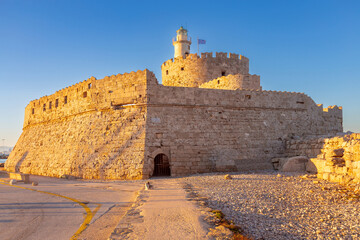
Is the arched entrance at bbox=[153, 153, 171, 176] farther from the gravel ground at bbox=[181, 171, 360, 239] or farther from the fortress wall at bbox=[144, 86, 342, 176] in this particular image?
the gravel ground at bbox=[181, 171, 360, 239]

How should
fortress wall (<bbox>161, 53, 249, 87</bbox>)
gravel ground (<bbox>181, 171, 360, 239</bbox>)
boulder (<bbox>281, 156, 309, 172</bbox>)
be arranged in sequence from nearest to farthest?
gravel ground (<bbox>181, 171, 360, 239</bbox>)
boulder (<bbox>281, 156, 309, 172</bbox>)
fortress wall (<bbox>161, 53, 249, 87</bbox>)

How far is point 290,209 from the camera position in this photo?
6898 mm

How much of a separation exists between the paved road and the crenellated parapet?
7197 mm

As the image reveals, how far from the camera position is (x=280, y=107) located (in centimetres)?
1825

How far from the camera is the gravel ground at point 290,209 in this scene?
5.22 m

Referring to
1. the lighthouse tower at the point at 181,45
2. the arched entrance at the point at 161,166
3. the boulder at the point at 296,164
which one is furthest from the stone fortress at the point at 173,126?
the lighthouse tower at the point at 181,45

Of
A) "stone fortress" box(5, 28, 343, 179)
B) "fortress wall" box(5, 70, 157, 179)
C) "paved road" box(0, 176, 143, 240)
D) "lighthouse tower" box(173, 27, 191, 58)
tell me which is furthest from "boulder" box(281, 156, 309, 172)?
"lighthouse tower" box(173, 27, 191, 58)

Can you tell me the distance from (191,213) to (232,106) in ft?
38.9

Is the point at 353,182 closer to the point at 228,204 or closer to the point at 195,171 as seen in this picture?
the point at 228,204

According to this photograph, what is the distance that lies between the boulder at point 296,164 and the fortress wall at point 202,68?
39.2 feet

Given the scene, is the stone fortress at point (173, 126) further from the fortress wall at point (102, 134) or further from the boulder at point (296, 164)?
the boulder at point (296, 164)

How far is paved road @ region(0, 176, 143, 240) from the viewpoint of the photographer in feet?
18.7

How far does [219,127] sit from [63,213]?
1100 centimetres

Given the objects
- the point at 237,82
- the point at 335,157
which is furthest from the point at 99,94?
the point at 335,157
